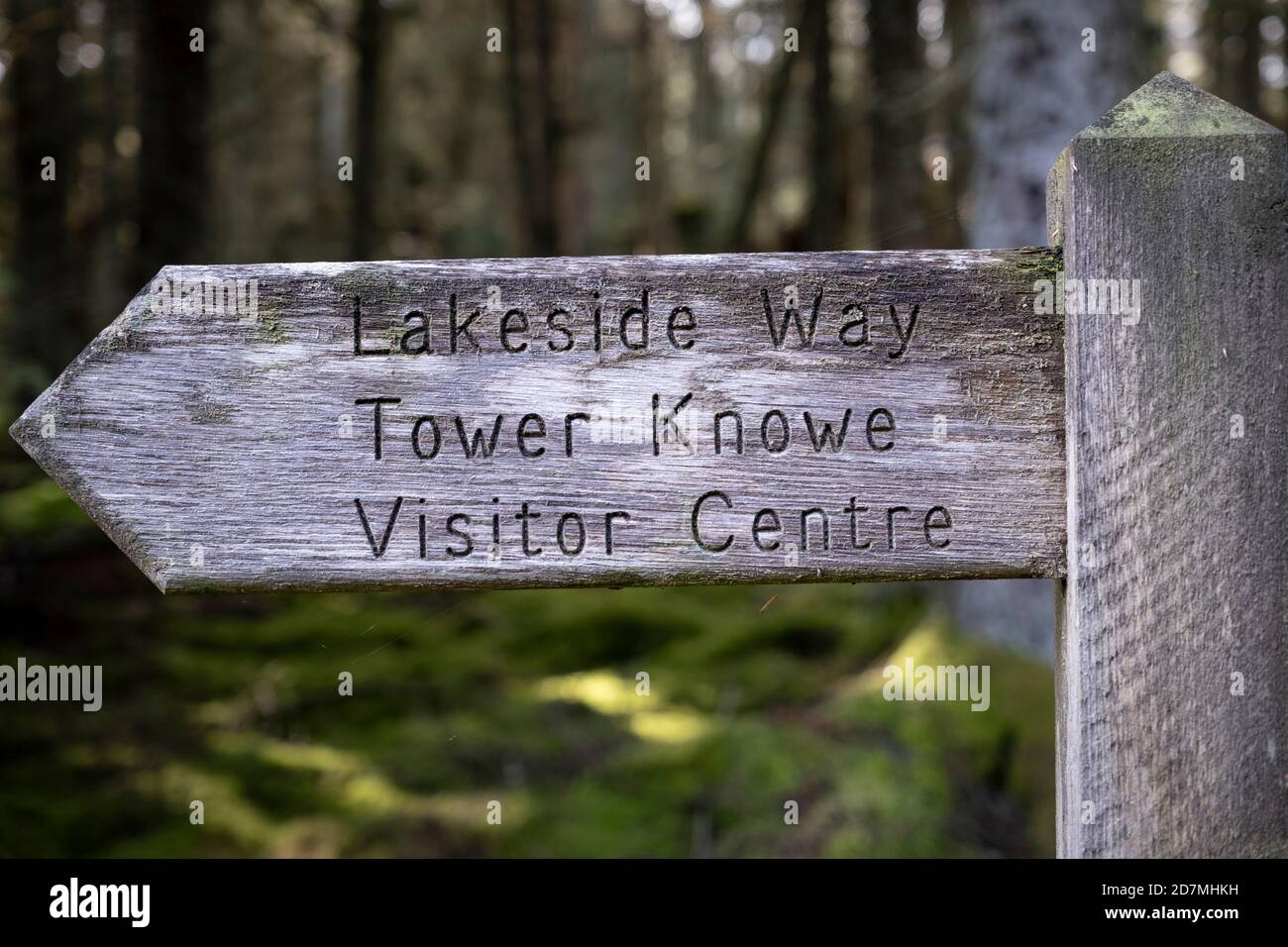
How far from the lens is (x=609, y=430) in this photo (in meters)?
1.26

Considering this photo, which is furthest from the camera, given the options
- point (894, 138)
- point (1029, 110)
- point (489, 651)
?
point (894, 138)

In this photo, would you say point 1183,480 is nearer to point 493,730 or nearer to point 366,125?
point 493,730

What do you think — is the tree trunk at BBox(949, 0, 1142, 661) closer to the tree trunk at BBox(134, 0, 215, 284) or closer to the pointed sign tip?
the pointed sign tip

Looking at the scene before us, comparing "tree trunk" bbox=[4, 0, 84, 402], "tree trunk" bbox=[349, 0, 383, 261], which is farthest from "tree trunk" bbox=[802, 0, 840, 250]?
"tree trunk" bbox=[4, 0, 84, 402]

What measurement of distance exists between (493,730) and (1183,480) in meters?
3.68

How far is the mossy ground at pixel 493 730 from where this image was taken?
3318 millimetres

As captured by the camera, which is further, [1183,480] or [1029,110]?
[1029,110]

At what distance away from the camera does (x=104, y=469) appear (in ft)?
4.09

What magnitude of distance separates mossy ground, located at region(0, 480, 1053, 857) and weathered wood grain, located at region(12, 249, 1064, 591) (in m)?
1.17

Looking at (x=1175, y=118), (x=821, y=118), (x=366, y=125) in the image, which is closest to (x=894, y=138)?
(x=821, y=118)

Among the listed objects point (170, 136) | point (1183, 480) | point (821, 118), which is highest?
point (821, 118)

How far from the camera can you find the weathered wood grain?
1253 mm
